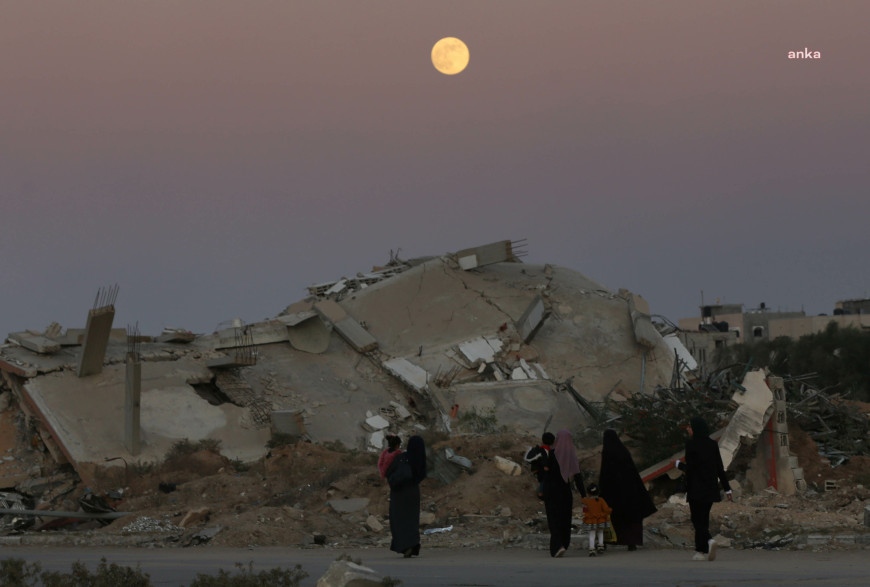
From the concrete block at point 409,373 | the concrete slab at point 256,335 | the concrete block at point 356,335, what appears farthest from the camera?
the concrete block at point 356,335

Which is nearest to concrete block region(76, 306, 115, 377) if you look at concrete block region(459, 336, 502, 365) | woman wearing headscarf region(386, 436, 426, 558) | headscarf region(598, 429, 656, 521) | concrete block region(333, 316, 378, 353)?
concrete block region(333, 316, 378, 353)

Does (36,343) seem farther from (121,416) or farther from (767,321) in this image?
(767,321)

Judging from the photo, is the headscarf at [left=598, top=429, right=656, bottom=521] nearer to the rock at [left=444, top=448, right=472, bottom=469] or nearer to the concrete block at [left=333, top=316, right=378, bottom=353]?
the rock at [left=444, top=448, right=472, bottom=469]

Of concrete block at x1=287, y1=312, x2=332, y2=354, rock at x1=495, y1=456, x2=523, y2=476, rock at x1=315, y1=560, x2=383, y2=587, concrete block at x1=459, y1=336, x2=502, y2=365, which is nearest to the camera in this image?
rock at x1=315, y1=560, x2=383, y2=587

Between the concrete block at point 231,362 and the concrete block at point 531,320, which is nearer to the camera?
the concrete block at point 231,362

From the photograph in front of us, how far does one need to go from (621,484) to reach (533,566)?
4.76 feet

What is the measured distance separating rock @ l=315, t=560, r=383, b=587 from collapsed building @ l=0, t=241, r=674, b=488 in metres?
13.9

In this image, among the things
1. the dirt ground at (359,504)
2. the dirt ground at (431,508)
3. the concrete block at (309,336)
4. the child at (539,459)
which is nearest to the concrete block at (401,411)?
the concrete block at (309,336)

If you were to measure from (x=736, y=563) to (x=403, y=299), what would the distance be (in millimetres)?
19362

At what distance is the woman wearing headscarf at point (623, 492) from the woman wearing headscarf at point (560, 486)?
0.33m

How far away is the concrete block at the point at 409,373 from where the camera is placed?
2470cm

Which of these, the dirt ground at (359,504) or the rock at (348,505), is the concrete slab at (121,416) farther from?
the rock at (348,505)

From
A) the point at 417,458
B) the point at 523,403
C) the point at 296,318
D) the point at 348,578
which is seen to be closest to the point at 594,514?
the point at 417,458

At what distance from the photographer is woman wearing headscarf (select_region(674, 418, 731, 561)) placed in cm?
945
